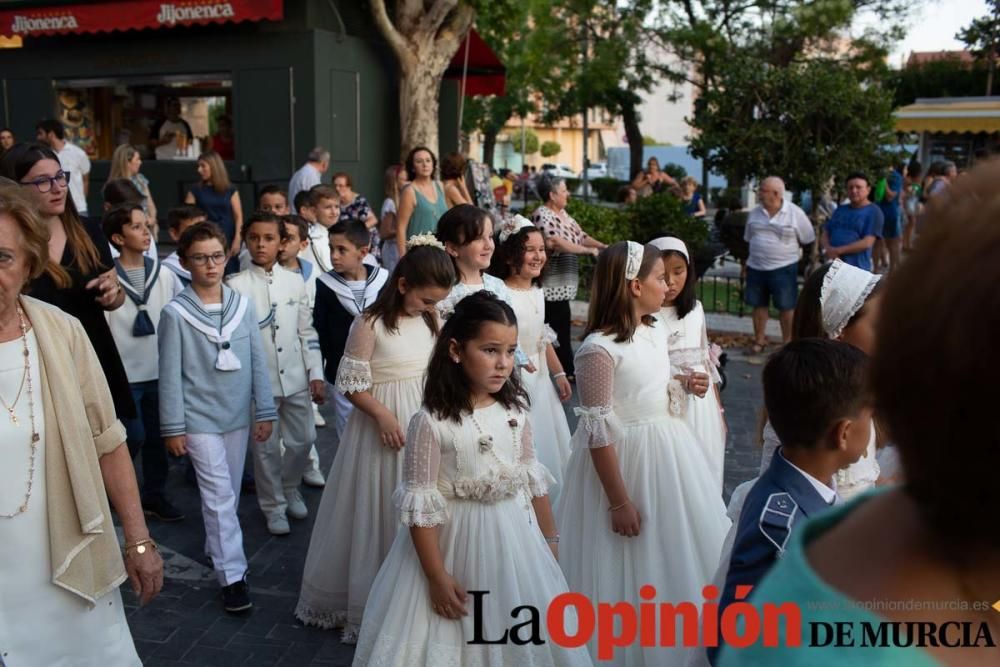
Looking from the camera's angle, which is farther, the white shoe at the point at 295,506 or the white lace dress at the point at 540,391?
the white shoe at the point at 295,506

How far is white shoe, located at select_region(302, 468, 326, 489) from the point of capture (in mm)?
6539

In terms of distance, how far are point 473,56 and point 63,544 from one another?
16.4 metres

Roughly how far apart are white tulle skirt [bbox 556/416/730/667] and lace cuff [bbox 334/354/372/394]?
106cm

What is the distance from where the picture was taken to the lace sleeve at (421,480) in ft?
10.7

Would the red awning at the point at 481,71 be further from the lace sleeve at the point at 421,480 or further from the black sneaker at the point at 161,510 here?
the lace sleeve at the point at 421,480

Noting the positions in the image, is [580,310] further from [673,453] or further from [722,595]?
[722,595]

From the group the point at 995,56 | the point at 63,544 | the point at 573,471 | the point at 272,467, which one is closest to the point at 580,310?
the point at 272,467

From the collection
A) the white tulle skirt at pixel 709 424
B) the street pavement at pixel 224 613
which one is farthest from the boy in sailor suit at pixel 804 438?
the street pavement at pixel 224 613

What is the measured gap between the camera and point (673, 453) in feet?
13.0

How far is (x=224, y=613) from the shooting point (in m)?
4.67

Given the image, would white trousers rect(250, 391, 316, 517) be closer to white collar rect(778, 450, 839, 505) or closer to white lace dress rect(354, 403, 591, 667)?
white lace dress rect(354, 403, 591, 667)

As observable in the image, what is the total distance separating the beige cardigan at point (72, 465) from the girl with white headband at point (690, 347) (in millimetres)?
2451

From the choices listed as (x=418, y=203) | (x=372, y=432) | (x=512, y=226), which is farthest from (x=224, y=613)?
(x=418, y=203)

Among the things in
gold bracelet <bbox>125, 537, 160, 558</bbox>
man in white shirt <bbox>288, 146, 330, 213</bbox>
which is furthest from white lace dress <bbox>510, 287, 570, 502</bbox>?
man in white shirt <bbox>288, 146, 330, 213</bbox>
